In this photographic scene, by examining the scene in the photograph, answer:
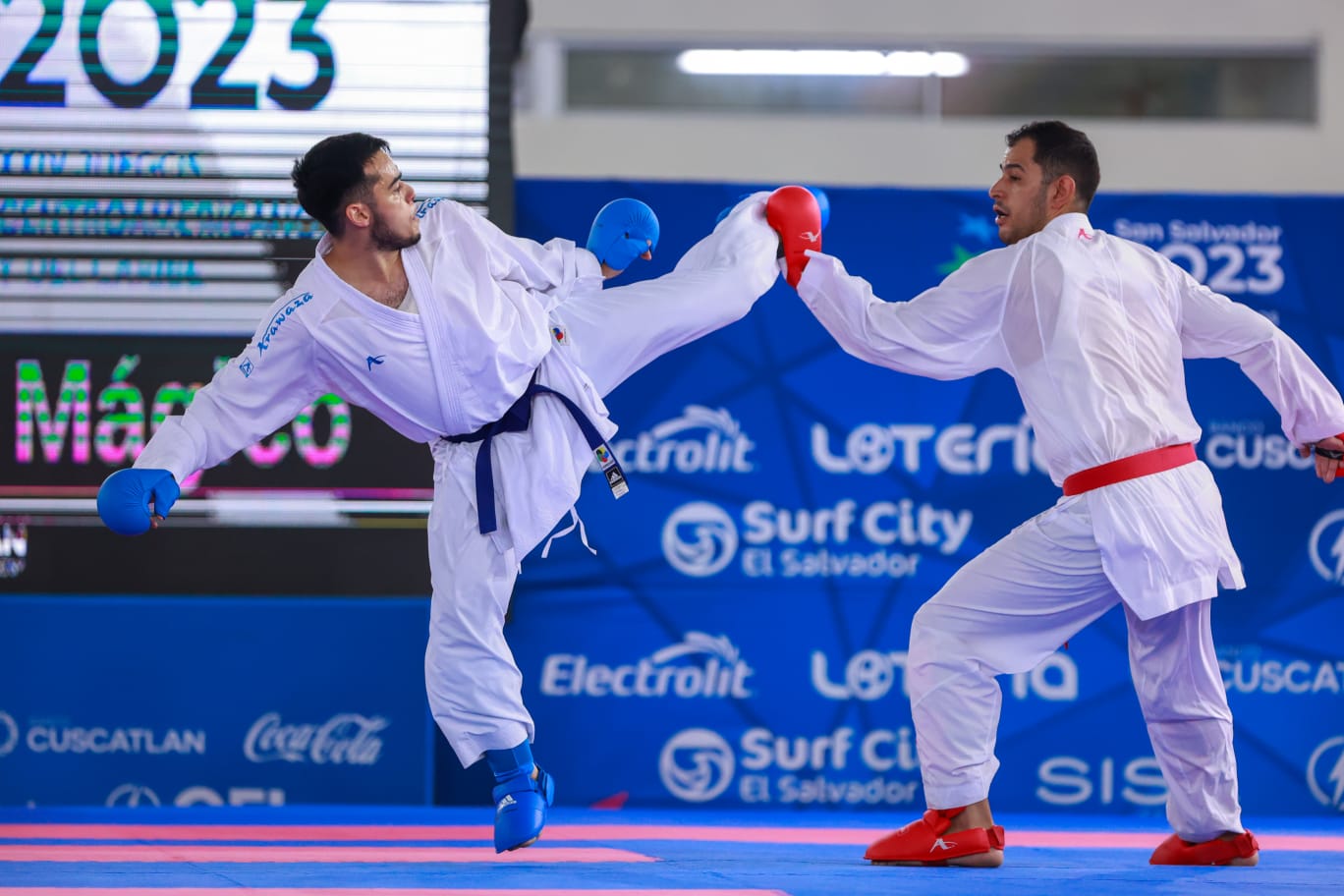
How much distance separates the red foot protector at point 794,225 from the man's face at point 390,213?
0.84 m

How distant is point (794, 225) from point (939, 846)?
139 cm

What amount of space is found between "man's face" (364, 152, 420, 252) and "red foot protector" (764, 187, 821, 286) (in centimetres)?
84

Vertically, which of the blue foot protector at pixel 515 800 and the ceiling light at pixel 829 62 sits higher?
the ceiling light at pixel 829 62

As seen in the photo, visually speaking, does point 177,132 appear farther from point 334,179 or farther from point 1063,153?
point 1063,153

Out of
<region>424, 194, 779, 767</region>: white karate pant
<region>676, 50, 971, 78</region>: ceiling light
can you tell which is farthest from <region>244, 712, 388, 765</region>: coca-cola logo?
<region>676, 50, 971, 78</region>: ceiling light

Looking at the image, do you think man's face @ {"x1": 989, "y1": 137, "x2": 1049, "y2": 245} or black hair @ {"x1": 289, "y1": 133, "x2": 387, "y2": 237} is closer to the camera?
black hair @ {"x1": 289, "y1": 133, "x2": 387, "y2": 237}

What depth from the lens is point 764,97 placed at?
641 cm

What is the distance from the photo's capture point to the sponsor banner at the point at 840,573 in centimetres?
489

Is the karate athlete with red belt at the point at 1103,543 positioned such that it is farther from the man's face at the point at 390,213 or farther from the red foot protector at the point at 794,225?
the man's face at the point at 390,213

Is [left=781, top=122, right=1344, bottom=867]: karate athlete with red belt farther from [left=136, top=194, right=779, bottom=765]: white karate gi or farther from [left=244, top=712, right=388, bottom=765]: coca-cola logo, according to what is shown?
[left=244, top=712, right=388, bottom=765]: coca-cola logo

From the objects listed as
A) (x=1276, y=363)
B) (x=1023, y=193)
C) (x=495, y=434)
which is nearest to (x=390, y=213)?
(x=495, y=434)

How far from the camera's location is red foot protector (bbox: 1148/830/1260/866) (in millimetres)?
2861

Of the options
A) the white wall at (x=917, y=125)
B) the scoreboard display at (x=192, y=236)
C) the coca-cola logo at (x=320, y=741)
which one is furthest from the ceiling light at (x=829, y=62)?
the coca-cola logo at (x=320, y=741)

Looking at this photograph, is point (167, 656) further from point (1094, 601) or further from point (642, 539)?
point (1094, 601)
